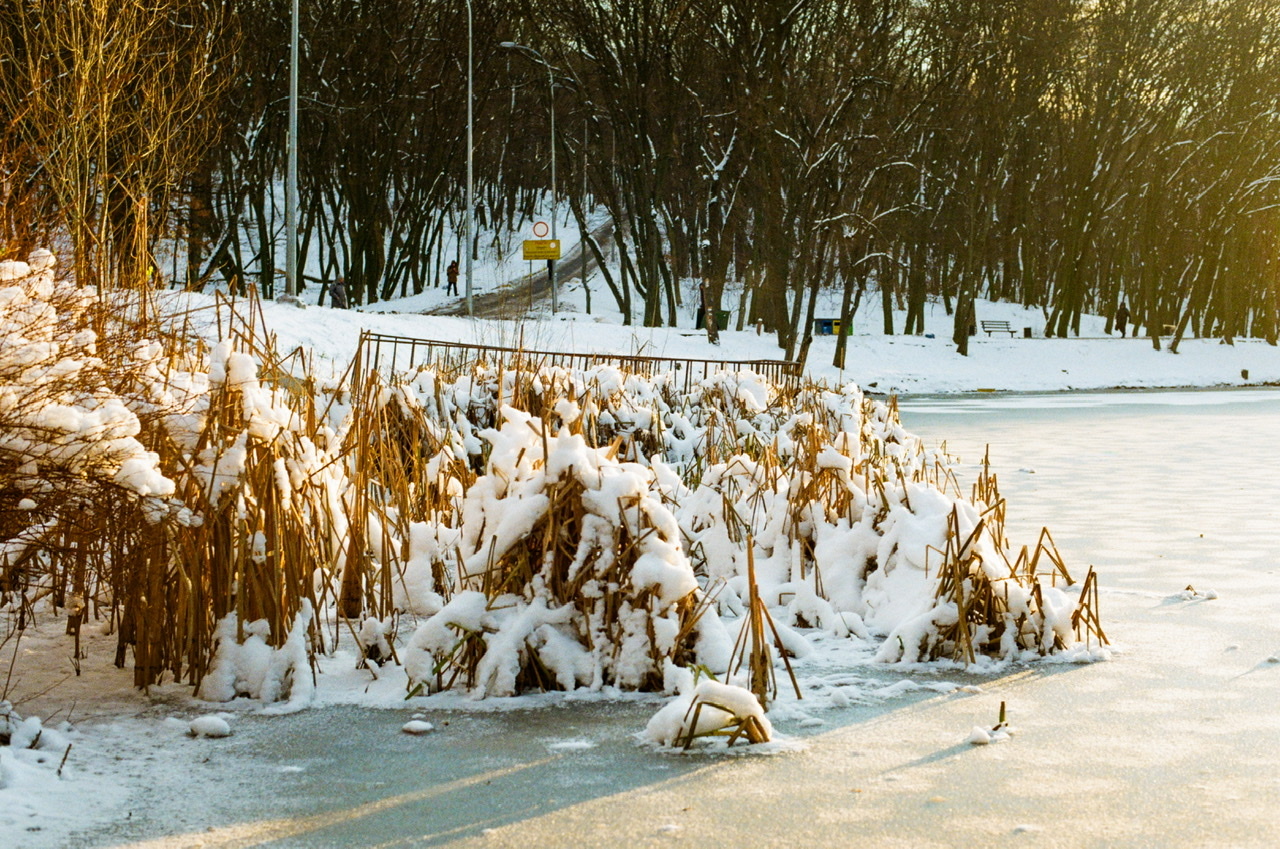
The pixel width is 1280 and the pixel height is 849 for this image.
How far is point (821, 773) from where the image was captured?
3.99 meters

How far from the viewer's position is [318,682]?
499 cm

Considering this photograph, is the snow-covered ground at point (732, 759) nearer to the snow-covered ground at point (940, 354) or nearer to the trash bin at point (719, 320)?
the snow-covered ground at point (940, 354)

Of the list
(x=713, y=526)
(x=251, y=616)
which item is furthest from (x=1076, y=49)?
(x=251, y=616)

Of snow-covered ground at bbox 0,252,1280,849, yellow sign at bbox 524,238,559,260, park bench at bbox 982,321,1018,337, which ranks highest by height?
yellow sign at bbox 524,238,559,260

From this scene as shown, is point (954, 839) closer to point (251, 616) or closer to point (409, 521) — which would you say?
point (251, 616)

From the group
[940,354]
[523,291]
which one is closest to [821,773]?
[940,354]

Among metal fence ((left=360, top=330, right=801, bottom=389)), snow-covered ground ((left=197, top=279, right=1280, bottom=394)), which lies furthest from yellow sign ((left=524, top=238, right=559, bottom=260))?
metal fence ((left=360, top=330, right=801, bottom=389))

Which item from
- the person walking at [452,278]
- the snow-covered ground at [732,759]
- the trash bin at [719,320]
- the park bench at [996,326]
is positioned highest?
the person walking at [452,278]

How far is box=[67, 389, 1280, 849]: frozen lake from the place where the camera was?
139 inches

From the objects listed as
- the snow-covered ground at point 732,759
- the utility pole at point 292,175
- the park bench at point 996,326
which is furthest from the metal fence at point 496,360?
the park bench at point 996,326

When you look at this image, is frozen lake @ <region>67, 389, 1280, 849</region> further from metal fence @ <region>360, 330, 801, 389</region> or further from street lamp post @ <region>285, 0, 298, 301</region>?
street lamp post @ <region>285, 0, 298, 301</region>

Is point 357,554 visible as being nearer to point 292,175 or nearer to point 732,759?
point 732,759

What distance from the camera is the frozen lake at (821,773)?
139 inches

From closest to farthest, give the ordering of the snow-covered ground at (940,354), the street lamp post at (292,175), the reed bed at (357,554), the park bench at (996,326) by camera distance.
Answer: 1. the reed bed at (357,554)
2. the street lamp post at (292,175)
3. the snow-covered ground at (940,354)
4. the park bench at (996,326)
